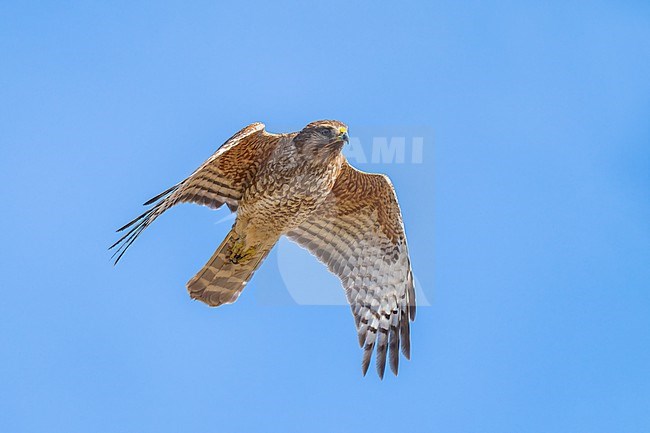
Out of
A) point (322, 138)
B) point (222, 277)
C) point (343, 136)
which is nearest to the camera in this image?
point (343, 136)

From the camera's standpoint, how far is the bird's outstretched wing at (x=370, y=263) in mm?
10828

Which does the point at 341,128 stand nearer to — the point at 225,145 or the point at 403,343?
the point at 225,145

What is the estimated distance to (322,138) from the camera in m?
9.70

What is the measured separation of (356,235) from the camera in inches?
432

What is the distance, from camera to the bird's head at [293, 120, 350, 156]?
31.5 feet

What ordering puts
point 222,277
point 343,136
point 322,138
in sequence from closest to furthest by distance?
point 343,136 < point 322,138 < point 222,277

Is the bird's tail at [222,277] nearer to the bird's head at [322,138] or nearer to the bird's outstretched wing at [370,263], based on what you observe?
the bird's outstretched wing at [370,263]

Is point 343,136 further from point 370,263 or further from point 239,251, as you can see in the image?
point 370,263

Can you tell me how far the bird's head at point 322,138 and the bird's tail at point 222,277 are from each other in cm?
118

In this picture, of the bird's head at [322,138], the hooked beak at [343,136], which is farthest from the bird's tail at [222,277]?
the hooked beak at [343,136]

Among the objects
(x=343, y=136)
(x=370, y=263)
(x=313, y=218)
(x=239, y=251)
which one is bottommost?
(x=239, y=251)

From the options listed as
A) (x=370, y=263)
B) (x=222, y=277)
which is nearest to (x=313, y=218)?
(x=370, y=263)

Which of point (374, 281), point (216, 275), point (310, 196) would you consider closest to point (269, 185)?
point (310, 196)

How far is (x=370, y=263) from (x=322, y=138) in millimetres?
→ 1903
